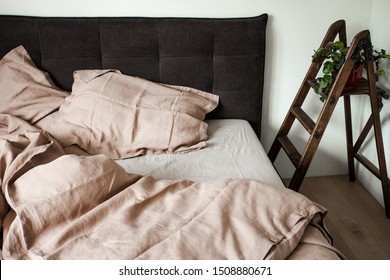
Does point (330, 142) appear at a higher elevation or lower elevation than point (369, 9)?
lower

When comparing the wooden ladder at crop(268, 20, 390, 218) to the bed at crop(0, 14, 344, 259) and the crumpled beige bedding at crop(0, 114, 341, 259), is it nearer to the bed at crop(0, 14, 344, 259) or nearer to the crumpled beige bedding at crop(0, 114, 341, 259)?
the bed at crop(0, 14, 344, 259)

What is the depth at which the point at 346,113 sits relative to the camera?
2.03m

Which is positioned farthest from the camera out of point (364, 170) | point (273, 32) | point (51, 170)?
point (364, 170)

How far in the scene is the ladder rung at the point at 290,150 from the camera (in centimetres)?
176

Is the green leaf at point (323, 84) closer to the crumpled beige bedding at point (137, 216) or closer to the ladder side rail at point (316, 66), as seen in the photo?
the ladder side rail at point (316, 66)

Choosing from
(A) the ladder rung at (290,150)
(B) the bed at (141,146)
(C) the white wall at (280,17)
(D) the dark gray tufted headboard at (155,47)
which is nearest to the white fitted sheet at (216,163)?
(B) the bed at (141,146)

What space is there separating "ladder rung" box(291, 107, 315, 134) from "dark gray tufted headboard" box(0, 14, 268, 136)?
0.24 m

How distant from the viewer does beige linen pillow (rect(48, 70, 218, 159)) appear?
159 centimetres

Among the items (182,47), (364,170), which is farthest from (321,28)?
(364,170)

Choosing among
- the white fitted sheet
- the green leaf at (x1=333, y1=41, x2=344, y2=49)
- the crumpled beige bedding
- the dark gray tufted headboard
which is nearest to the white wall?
the dark gray tufted headboard

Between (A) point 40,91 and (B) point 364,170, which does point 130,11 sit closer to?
(A) point 40,91

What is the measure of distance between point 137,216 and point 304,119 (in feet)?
3.39

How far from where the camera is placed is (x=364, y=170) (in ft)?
7.31

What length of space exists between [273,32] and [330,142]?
785mm
